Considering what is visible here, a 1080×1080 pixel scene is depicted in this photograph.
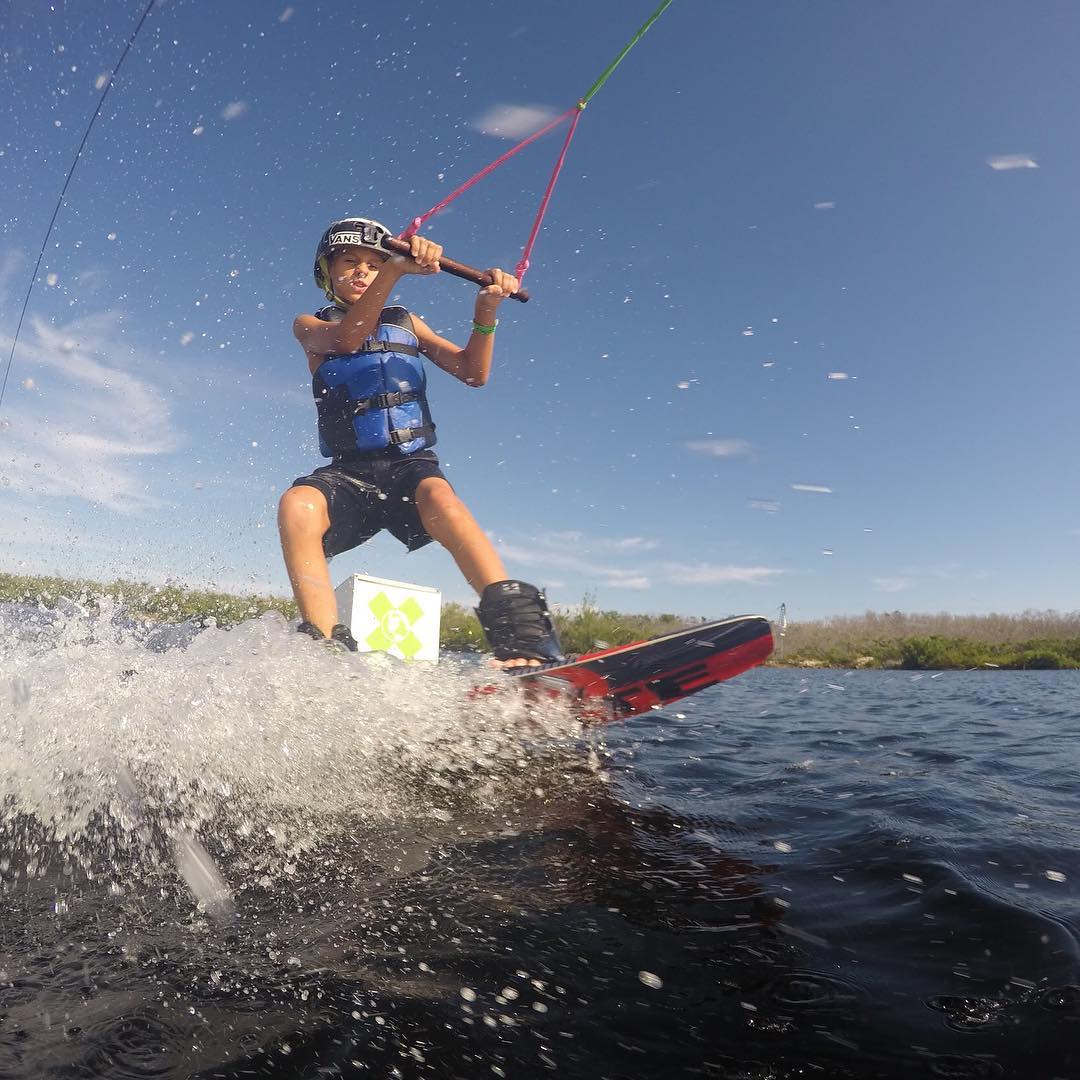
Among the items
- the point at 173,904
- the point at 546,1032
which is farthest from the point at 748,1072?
the point at 173,904

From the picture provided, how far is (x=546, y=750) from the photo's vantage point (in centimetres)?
454

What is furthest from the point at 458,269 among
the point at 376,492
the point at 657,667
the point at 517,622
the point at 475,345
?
the point at 657,667

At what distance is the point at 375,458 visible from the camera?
453cm

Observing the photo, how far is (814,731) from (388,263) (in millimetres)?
5222

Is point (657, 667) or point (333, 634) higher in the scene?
point (333, 634)

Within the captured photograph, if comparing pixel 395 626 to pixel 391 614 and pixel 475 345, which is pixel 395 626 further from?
pixel 475 345

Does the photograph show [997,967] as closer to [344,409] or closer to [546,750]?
[546,750]

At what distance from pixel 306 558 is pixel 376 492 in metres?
0.70

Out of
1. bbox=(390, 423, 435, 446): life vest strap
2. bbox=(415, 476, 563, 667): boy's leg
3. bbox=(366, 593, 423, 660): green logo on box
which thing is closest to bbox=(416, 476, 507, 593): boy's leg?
bbox=(415, 476, 563, 667): boy's leg

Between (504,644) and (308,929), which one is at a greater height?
(504,644)

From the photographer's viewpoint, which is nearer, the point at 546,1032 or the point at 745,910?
the point at 546,1032

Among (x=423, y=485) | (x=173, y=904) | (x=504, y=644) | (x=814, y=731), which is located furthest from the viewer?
(x=814, y=731)

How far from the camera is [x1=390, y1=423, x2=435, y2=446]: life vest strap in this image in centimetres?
448

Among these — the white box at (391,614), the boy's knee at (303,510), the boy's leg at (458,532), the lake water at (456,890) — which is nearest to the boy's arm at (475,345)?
the boy's leg at (458,532)
